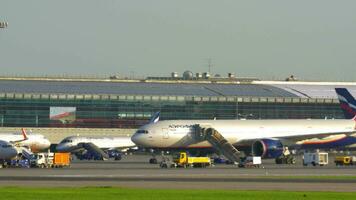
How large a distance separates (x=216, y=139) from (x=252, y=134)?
260 inches

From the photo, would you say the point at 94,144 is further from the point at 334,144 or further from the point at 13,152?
the point at 13,152

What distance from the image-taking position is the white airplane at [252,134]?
141m

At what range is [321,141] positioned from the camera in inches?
5910

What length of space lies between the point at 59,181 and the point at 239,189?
1506 cm

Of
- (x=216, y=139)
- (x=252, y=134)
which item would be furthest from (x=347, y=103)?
(x=216, y=139)

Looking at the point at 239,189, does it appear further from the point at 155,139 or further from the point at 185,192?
the point at 155,139

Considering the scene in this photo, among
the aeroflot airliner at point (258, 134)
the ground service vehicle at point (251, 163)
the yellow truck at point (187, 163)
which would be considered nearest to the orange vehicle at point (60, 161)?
the yellow truck at point (187, 163)

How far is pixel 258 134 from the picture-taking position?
14650cm

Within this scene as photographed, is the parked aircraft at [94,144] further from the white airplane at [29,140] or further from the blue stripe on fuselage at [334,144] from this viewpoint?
the blue stripe on fuselage at [334,144]

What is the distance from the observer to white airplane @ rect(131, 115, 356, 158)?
141375 mm

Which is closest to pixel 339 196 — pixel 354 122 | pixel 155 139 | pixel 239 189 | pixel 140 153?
pixel 239 189

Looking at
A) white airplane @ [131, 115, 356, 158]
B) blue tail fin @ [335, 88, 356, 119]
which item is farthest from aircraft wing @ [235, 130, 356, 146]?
blue tail fin @ [335, 88, 356, 119]

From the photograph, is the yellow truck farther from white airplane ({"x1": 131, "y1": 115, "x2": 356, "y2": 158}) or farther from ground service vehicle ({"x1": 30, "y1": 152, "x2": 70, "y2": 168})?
white airplane ({"x1": 131, "y1": 115, "x2": 356, "y2": 158})

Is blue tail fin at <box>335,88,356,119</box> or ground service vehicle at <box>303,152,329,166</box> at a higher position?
blue tail fin at <box>335,88,356,119</box>
